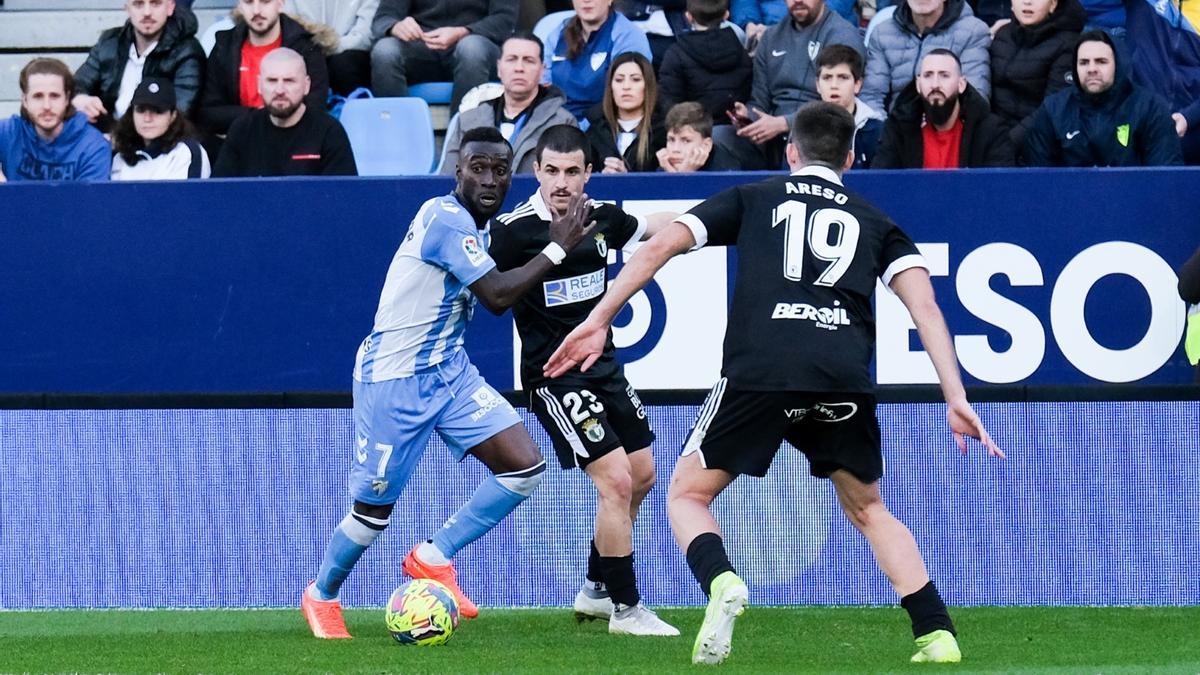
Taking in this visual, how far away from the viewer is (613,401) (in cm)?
763

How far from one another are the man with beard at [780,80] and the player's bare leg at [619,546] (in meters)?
3.16

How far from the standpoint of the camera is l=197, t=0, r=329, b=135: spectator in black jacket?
37.1 ft

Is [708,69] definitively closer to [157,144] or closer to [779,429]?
[157,144]

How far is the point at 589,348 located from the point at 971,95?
448cm

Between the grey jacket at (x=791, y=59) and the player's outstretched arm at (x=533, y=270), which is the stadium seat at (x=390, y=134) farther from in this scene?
the player's outstretched arm at (x=533, y=270)

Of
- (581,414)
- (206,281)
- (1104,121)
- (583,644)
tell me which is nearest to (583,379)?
(581,414)

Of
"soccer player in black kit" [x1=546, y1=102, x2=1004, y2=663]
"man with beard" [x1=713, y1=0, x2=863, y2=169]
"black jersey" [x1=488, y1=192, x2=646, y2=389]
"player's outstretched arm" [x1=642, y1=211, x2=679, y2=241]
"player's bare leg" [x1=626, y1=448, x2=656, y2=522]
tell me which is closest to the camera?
"soccer player in black kit" [x1=546, y1=102, x2=1004, y2=663]

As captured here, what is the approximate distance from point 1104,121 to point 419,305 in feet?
13.9

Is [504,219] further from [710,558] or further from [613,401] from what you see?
[710,558]

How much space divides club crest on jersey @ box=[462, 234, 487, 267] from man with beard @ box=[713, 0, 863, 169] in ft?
11.2

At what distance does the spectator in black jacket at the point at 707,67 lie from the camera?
1081 centimetres

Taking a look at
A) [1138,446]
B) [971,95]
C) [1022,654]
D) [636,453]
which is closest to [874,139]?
[971,95]

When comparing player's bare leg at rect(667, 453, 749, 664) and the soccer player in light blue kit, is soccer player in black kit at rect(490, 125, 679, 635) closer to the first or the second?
the soccer player in light blue kit

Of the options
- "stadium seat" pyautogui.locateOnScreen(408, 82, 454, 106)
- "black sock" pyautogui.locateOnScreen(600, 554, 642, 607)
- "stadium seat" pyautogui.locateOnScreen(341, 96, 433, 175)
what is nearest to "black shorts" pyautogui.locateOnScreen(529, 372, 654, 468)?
"black sock" pyautogui.locateOnScreen(600, 554, 642, 607)
